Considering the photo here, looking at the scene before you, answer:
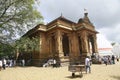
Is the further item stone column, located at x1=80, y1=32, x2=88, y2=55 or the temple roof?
stone column, located at x1=80, y1=32, x2=88, y2=55

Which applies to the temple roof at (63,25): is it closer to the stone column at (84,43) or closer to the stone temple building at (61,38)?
the stone temple building at (61,38)

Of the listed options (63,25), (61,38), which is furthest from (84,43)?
(63,25)

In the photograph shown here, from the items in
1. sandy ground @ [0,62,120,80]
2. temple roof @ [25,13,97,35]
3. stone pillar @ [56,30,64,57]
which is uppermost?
temple roof @ [25,13,97,35]

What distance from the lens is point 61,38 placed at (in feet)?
101

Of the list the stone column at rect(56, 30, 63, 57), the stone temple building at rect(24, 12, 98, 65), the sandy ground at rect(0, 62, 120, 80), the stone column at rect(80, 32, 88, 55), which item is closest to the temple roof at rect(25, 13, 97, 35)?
the stone temple building at rect(24, 12, 98, 65)

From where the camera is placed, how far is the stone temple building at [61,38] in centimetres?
3067

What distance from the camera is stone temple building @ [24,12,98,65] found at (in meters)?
30.7

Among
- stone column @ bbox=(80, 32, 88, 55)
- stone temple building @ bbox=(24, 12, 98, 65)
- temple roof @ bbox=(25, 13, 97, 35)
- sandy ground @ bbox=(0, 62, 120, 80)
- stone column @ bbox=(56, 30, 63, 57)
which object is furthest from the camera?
stone column @ bbox=(80, 32, 88, 55)

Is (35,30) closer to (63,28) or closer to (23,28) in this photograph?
(63,28)

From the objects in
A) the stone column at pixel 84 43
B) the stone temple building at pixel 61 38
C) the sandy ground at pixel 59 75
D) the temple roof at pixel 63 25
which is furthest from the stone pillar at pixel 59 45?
the sandy ground at pixel 59 75

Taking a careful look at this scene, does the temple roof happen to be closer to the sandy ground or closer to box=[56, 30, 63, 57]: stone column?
box=[56, 30, 63, 57]: stone column

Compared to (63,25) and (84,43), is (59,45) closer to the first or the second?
(63,25)

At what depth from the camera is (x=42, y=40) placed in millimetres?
32375

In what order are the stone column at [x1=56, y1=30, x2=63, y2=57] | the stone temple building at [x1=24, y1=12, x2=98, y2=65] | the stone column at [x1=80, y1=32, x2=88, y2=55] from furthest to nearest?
the stone column at [x1=80, y1=32, x2=88, y2=55] < the stone temple building at [x1=24, y1=12, x2=98, y2=65] < the stone column at [x1=56, y1=30, x2=63, y2=57]
